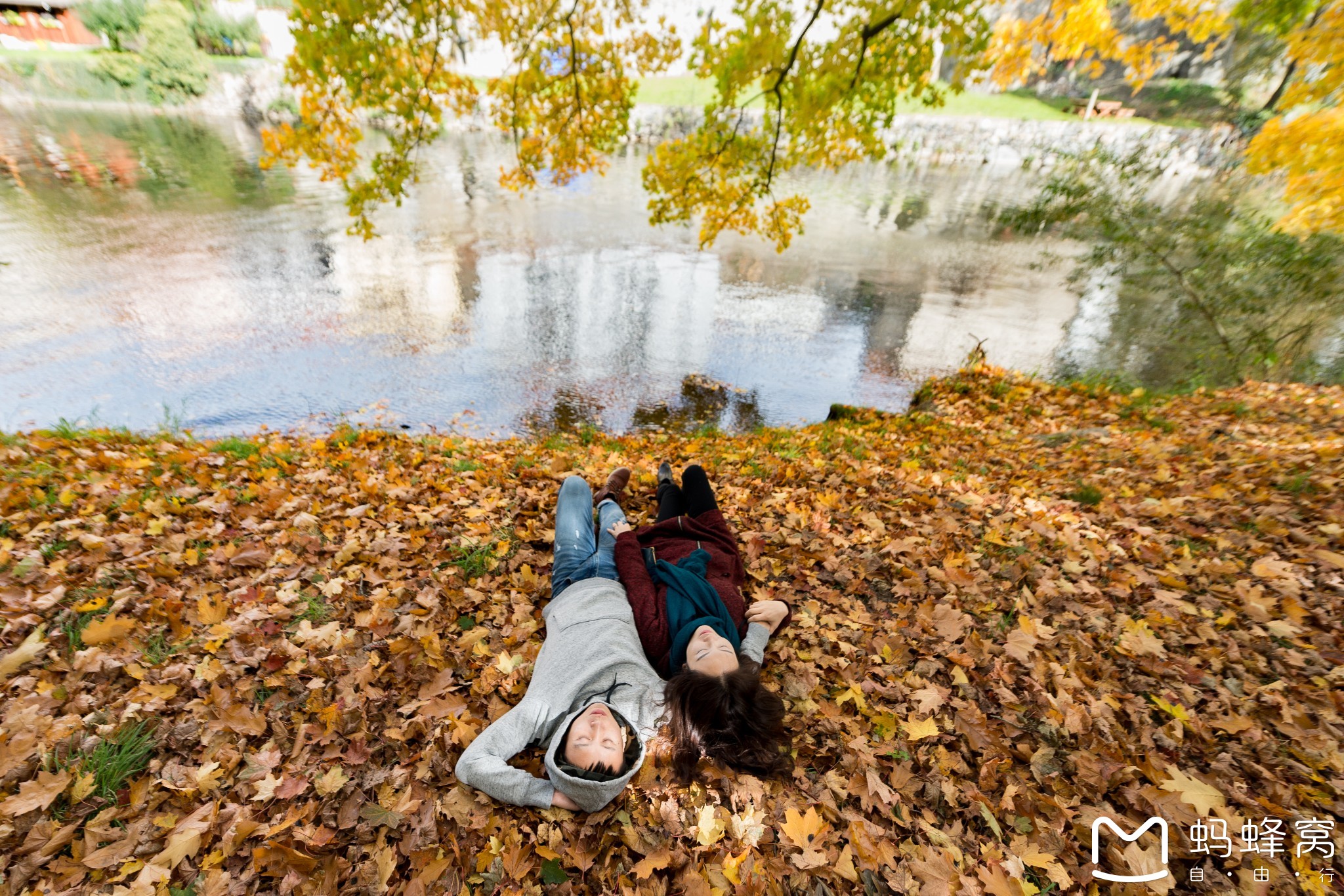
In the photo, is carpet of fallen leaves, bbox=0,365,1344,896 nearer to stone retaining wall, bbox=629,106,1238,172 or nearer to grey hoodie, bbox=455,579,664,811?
grey hoodie, bbox=455,579,664,811

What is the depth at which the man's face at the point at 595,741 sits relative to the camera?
2545 millimetres

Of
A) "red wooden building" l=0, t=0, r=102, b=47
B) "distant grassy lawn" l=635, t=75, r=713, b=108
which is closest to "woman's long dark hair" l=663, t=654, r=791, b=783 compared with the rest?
"distant grassy lawn" l=635, t=75, r=713, b=108

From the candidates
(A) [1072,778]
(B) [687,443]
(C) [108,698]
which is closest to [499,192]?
(B) [687,443]

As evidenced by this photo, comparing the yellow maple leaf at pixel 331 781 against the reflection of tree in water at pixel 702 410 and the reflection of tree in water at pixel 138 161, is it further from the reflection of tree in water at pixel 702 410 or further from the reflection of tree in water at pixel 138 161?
the reflection of tree in water at pixel 138 161

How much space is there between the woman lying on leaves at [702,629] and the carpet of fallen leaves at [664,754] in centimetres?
18

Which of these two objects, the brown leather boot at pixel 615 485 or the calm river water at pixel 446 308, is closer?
the brown leather boot at pixel 615 485

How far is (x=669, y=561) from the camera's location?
3959 millimetres

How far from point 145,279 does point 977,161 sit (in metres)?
56.9

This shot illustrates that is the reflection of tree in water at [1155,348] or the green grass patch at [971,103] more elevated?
the green grass patch at [971,103]

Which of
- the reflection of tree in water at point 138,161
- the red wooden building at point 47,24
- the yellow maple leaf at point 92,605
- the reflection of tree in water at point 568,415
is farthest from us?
the red wooden building at point 47,24

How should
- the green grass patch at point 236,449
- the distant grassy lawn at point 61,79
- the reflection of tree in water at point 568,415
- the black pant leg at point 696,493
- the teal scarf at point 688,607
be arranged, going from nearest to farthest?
the teal scarf at point 688,607, the black pant leg at point 696,493, the green grass patch at point 236,449, the reflection of tree in water at point 568,415, the distant grassy lawn at point 61,79

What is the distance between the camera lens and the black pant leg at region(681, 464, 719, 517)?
4516 millimetres

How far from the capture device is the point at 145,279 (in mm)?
11797

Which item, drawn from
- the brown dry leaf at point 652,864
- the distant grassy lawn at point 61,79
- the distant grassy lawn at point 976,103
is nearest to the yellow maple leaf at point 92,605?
the brown dry leaf at point 652,864
